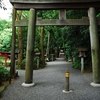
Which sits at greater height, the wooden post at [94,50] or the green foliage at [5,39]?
the green foliage at [5,39]

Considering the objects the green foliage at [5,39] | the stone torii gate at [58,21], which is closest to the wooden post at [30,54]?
the stone torii gate at [58,21]

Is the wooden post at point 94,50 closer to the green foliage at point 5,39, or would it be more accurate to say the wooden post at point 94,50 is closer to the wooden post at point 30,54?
the wooden post at point 30,54

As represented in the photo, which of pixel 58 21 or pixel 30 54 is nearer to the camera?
pixel 30 54

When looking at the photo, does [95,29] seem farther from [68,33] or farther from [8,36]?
[8,36]

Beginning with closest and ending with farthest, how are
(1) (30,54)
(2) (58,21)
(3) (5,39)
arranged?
(1) (30,54)
(2) (58,21)
(3) (5,39)

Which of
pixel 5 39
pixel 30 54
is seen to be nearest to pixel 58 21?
pixel 30 54

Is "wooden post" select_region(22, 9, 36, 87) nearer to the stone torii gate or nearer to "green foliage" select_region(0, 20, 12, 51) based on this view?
the stone torii gate

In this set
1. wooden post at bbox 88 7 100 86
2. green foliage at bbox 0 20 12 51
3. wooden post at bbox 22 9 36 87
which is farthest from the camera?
green foliage at bbox 0 20 12 51


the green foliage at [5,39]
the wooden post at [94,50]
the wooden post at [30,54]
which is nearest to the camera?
the wooden post at [94,50]

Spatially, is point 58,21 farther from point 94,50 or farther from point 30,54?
point 94,50

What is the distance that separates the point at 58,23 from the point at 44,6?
1300mm

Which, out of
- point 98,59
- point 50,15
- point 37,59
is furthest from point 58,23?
point 50,15

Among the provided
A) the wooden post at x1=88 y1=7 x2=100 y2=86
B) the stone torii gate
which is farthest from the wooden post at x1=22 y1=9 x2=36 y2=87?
the wooden post at x1=88 y1=7 x2=100 y2=86

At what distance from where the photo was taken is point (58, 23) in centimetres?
827
